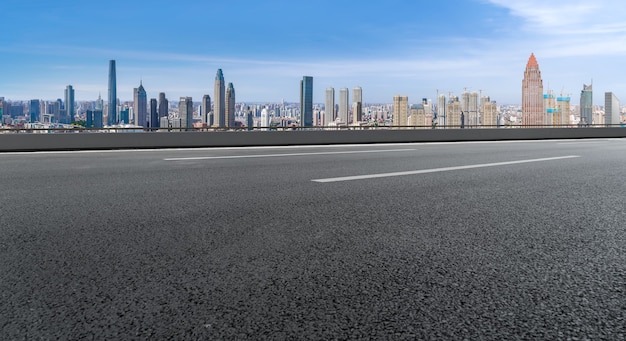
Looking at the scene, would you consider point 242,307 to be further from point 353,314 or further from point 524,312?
point 524,312

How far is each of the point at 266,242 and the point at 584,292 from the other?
211 centimetres

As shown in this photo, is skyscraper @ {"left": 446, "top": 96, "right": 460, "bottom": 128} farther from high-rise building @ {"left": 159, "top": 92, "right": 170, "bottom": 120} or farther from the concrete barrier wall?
high-rise building @ {"left": 159, "top": 92, "right": 170, "bottom": 120}

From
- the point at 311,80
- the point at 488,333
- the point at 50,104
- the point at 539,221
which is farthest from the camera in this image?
the point at 50,104

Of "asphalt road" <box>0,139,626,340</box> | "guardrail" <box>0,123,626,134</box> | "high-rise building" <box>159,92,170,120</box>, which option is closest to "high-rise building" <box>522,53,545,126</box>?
"guardrail" <box>0,123,626,134</box>

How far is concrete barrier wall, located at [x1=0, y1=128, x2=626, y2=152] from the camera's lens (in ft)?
56.3

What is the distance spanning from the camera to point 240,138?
66.4 feet

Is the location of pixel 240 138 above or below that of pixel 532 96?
below

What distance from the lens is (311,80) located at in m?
70.1

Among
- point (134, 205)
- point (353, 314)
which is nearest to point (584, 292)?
point (353, 314)

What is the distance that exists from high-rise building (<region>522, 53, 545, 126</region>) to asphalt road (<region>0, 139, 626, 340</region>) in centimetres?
2581

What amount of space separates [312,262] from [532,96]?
63.3m

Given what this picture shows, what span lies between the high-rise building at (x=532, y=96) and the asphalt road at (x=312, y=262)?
84.7 feet

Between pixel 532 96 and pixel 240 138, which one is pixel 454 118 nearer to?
pixel 240 138

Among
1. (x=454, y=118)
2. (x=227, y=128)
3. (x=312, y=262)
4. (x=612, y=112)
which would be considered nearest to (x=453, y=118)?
(x=454, y=118)
